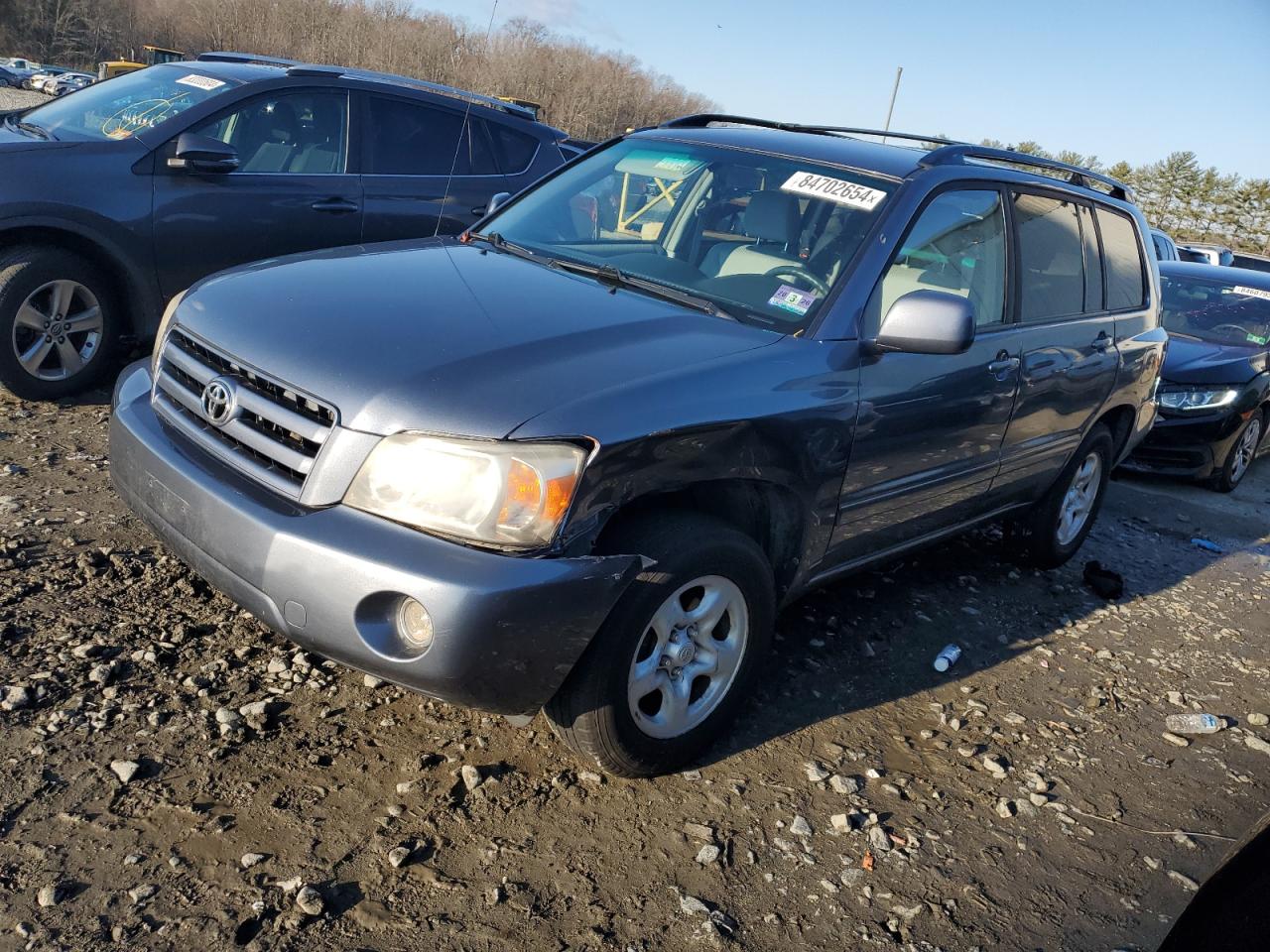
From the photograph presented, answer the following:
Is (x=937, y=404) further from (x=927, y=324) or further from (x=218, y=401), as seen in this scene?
(x=218, y=401)

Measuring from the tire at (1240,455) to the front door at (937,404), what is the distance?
4752 millimetres

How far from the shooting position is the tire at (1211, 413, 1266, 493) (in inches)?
316

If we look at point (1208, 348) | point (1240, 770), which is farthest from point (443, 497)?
point (1208, 348)

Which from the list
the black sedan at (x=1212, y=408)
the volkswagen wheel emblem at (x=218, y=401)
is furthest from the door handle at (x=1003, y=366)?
the black sedan at (x=1212, y=408)

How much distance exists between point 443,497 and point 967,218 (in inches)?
98.4

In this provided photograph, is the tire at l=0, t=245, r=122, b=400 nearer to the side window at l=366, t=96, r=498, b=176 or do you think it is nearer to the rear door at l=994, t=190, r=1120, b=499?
the side window at l=366, t=96, r=498, b=176

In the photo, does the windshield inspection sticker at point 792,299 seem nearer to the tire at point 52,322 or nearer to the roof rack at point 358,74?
the tire at point 52,322

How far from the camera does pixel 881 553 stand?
3824mm

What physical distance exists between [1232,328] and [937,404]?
6.66m

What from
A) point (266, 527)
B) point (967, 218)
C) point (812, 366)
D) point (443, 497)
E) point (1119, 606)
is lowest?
point (1119, 606)

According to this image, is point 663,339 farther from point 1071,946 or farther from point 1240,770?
point 1240,770

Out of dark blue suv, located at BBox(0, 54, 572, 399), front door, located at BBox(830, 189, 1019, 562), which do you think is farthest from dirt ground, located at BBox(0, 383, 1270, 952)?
dark blue suv, located at BBox(0, 54, 572, 399)

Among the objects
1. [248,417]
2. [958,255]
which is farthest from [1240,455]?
[248,417]

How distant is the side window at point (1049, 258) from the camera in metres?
4.33
